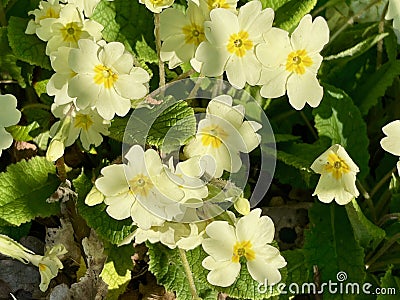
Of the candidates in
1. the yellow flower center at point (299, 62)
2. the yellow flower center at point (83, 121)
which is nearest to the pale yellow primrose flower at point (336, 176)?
the yellow flower center at point (299, 62)

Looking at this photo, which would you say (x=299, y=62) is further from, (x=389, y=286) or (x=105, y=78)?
(x=389, y=286)

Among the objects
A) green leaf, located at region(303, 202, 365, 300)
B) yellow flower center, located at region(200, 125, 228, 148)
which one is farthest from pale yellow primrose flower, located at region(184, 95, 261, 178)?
green leaf, located at region(303, 202, 365, 300)

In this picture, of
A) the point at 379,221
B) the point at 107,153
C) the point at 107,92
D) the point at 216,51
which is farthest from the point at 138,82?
the point at 379,221

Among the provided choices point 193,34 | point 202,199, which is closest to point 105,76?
point 193,34

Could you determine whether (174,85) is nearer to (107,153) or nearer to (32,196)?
(107,153)

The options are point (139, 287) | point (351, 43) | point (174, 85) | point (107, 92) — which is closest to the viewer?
point (107, 92)

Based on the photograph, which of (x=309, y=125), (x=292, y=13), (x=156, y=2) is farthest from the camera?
(x=309, y=125)
